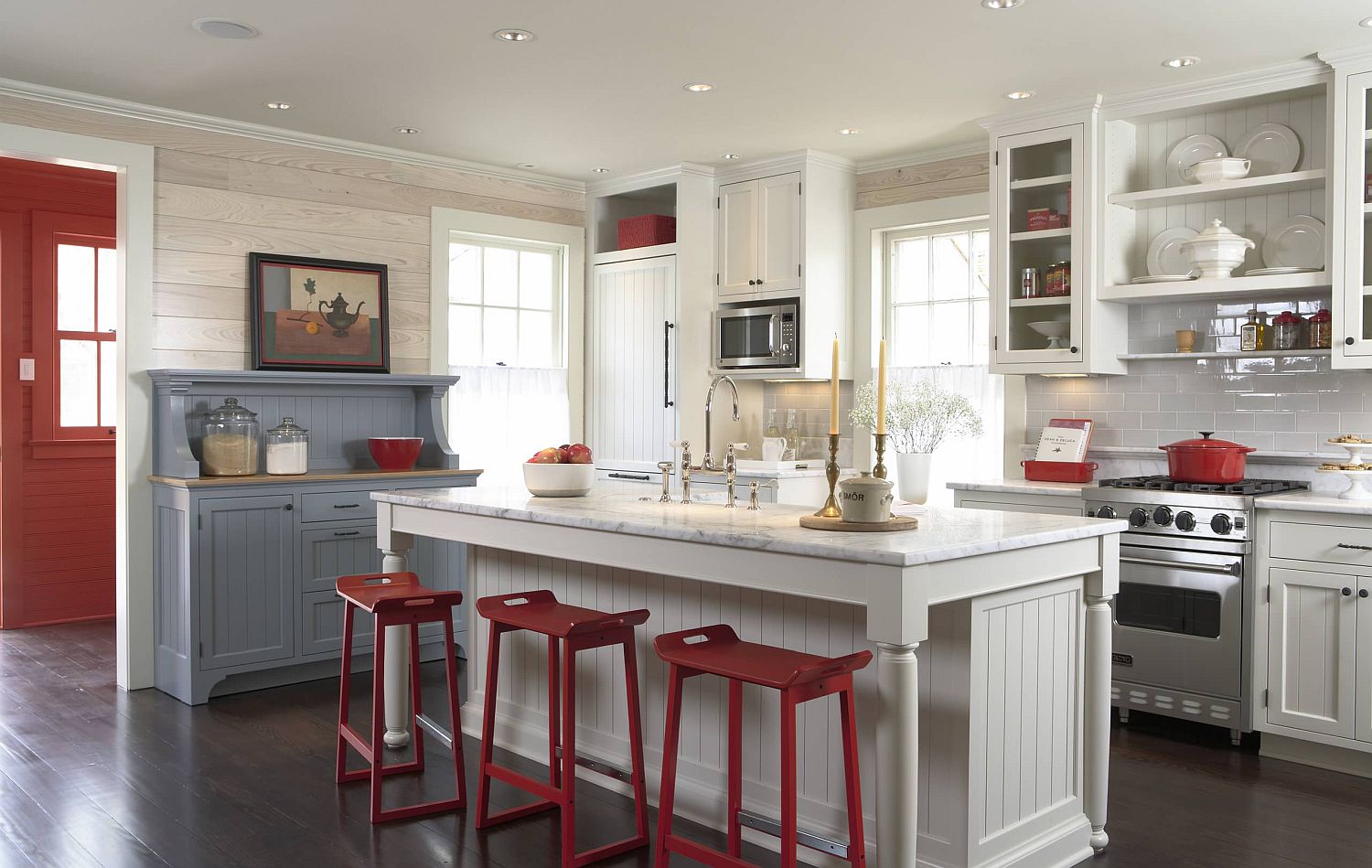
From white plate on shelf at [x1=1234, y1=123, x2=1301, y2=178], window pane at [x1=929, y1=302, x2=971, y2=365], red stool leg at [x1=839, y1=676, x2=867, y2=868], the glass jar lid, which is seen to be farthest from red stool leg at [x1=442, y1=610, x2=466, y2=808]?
white plate on shelf at [x1=1234, y1=123, x2=1301, y2=178]

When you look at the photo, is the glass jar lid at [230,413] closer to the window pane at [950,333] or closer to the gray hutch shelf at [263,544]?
the gray hutch shelf at [263,544]

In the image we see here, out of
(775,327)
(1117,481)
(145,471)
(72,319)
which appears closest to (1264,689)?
(1117,481)

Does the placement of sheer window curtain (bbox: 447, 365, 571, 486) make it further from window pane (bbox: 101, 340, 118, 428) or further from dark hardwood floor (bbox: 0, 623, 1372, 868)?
window pane (bbox: 101, 340, 118, 428)

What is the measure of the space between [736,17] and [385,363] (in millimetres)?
2750

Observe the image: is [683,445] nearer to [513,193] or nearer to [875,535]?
[875,535]

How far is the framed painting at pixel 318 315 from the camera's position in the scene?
5.30m

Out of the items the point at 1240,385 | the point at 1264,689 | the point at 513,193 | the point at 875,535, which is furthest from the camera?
the point at 513,193

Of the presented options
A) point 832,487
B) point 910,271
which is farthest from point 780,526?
point 910,271

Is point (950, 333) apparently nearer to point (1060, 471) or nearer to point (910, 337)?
point (910, 337)

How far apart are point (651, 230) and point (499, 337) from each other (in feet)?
3.46

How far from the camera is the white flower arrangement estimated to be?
5.46 metres

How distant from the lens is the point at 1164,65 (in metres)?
4.26

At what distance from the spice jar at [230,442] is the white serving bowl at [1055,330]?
3.51 metres

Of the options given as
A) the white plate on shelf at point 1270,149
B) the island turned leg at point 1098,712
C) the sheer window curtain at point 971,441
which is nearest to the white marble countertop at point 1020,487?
the sheer window curtain at point 971,441
